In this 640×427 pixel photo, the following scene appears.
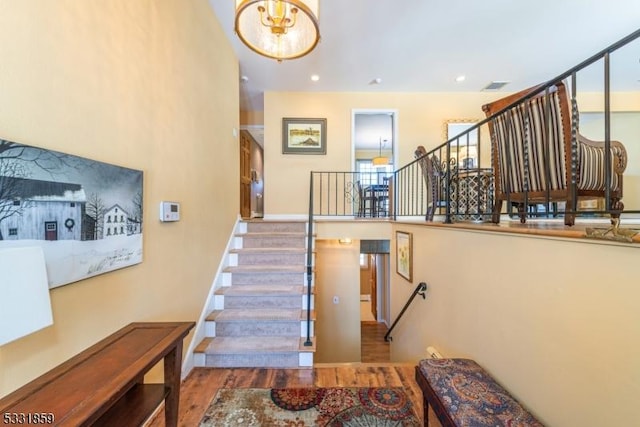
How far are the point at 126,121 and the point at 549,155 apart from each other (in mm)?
2757

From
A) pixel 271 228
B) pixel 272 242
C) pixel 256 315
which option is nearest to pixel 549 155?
pixel 256 315

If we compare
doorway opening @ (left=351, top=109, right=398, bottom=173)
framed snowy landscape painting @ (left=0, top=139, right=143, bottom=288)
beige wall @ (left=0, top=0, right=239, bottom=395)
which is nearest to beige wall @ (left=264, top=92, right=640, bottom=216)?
doorway opening @ (left=351, top=109, right=398, bottom=173)

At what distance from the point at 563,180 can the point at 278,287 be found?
9.03ft

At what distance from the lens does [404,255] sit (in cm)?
349

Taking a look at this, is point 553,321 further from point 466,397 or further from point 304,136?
point 304,136

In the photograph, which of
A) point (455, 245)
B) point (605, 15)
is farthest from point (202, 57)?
point (605, 15)

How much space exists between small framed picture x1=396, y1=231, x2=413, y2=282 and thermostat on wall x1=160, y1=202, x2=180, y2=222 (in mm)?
2613

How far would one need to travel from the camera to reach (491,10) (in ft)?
9.86

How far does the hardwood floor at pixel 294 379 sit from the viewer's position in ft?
6.76

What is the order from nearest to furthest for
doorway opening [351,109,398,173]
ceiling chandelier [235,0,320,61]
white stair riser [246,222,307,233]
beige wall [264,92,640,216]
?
ceiling chandelier [235,0,320,61]
white stair riser [246,222,307,233]
beige wall [264,92,640,216]
doorway opening [351,109,398,173]

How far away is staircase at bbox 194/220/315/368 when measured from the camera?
242cm

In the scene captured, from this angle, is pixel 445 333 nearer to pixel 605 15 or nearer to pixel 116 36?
pixel 116 36

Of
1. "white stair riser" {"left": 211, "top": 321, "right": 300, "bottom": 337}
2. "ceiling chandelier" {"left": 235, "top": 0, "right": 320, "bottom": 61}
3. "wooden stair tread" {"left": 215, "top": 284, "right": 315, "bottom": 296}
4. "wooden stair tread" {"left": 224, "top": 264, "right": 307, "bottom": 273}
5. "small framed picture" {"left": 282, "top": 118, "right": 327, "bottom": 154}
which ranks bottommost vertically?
"white stair riser" {"left": 211, "top": 321, "right": 300, "bottom": 337}

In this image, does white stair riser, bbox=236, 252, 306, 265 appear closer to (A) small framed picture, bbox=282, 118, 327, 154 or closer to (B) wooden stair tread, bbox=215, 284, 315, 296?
(B) wooden stair tread, bbox=215, 284, 315, 296
